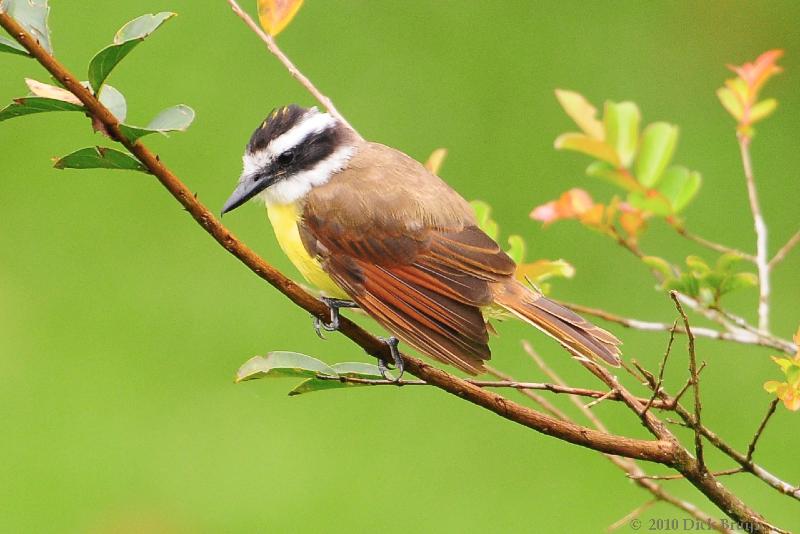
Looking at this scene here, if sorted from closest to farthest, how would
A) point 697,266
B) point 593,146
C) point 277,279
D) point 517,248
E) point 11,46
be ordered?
point 11,46 < point 277,279 < point 697,266 < point 593,146 < point 517,248

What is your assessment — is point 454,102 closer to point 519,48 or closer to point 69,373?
point 519,48

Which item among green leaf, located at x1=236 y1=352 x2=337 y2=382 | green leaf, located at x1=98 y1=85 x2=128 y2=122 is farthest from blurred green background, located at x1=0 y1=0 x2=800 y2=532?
green leaf, located at x1=98 y1=85 x2=128 y2=122

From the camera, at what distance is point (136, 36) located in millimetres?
1671

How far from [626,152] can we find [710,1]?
16.5 ft

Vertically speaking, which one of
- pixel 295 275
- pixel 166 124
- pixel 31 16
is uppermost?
pixel 31 16

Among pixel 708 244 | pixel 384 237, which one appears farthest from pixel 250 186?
pixel 708 244

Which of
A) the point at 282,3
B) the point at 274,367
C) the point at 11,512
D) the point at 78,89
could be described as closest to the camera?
the point at 78,89

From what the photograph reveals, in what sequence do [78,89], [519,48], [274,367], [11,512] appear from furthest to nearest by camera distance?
[519,48] < [11,512] < [274,367] < [78,89]

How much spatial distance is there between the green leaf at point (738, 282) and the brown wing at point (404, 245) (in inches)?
20.2

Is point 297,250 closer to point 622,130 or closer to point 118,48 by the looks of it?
point 622,130

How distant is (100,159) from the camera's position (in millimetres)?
1734

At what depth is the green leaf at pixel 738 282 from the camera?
7.29ft

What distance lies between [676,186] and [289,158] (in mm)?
897

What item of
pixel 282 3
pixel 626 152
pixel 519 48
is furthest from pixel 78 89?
pixel 519 48
